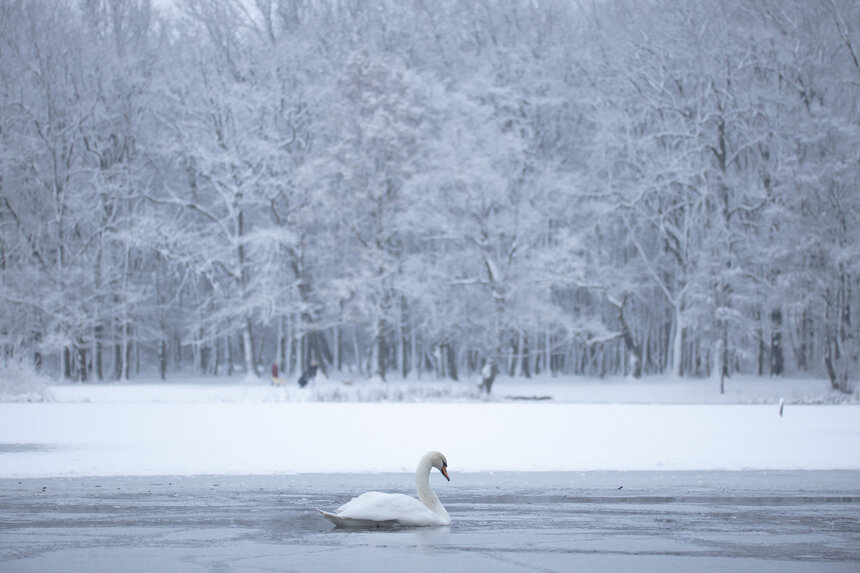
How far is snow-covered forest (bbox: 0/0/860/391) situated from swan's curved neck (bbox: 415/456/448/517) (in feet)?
108

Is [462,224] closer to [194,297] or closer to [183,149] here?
[183,149]

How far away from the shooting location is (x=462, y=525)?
11.0 m

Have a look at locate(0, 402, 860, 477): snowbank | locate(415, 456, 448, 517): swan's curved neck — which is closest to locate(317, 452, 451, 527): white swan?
locate(415, 456, 448, 517): swan's curved neck

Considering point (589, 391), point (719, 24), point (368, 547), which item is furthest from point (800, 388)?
point (368, 547)

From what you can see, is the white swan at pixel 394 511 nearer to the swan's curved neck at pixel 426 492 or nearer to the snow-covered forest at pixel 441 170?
the swan's curved neck at pixel 426 492

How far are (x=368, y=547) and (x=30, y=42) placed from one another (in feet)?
158

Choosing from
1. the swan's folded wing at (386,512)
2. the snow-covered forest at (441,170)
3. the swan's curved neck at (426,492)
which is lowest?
the swan's folded wing at (386,512)

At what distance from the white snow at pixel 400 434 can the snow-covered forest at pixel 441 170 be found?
739 centimetres

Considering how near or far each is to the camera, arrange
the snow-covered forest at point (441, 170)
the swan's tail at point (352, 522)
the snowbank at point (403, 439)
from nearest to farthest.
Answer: the swan's tail at point (352, 522)
the snowbank at point (403, 439)
the snow-covered forest at point (441, 170)

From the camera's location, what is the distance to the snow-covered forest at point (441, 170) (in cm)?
4594

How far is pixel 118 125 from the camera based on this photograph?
179 ft

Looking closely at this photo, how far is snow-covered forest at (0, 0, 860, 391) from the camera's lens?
45.9 meters

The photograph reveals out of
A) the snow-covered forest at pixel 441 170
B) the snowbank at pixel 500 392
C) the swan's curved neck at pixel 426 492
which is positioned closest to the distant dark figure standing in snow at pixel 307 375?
the snowbank at pixel 500 392

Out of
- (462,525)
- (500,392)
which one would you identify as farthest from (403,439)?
(500,392)
